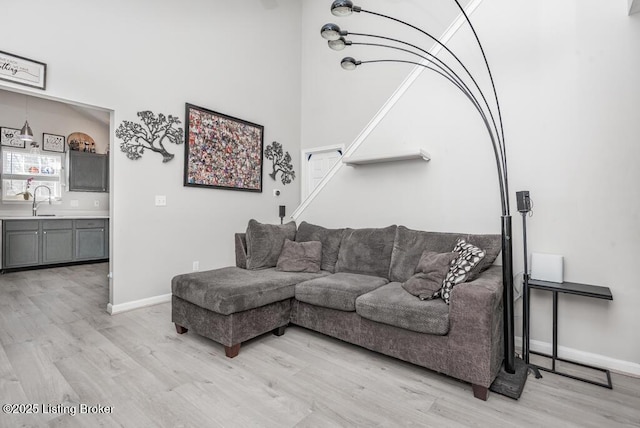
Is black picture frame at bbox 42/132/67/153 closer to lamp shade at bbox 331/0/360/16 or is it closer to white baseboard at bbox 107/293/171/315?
white baseboard at bbox 107/293/171/315

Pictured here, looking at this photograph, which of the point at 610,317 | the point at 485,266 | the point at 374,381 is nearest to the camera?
the point at 374,381

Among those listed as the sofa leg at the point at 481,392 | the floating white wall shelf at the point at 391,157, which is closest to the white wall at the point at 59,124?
the floating white wall shelf at the point at 391,157

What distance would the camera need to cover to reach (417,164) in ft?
10.00

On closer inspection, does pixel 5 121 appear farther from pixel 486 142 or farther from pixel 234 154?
pixel 486 142

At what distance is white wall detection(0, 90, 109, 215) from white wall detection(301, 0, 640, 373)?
19.8 feet

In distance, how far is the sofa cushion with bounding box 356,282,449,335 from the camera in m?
1.91

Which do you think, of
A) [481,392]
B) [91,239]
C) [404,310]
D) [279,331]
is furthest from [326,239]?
[91,239]

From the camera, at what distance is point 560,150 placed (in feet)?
7.68

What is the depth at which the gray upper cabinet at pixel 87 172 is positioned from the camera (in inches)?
228

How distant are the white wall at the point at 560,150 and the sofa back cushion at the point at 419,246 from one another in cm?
26

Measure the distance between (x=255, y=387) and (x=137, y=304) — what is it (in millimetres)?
2165

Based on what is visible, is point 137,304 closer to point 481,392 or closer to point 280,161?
point 280,161

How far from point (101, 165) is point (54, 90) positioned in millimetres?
3869

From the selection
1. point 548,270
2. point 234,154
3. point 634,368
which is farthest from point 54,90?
point 634,368
